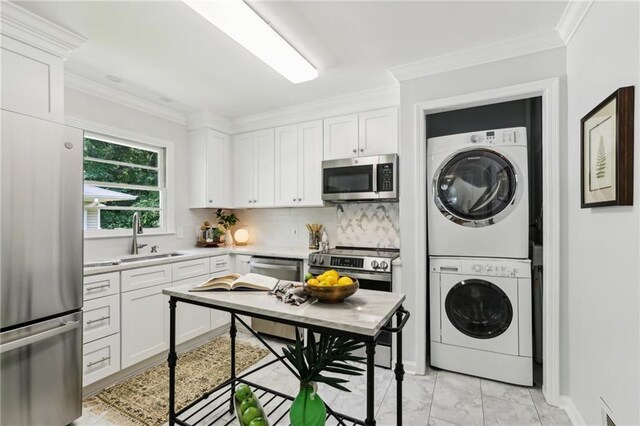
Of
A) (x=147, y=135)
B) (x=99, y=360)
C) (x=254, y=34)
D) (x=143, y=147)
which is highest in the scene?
(x=254, y=34)

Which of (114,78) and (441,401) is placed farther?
(114,78)

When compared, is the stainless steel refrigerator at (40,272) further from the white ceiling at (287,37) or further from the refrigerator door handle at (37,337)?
the white ceiling at (287,37)

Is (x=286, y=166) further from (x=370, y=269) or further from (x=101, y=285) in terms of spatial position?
(x=101, y=285)

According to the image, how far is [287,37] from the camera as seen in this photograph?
7.00 feet

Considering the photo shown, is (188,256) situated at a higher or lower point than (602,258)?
lower

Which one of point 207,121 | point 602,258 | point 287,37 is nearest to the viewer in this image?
point 602,258

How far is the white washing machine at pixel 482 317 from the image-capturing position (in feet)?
7.54

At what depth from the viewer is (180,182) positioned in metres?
3.70

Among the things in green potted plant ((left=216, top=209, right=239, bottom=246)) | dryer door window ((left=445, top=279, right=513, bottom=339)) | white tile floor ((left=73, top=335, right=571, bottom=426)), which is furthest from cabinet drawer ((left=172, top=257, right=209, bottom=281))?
dryer door window ((left=445, top=279, right=513, bottom=339))

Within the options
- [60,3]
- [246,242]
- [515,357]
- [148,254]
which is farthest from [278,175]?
[515,357]

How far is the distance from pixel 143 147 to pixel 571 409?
4.41 m

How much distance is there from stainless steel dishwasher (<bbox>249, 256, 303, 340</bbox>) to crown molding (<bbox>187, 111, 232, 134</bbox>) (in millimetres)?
1729

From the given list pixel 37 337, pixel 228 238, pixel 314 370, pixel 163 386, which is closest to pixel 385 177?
pixel 314 370

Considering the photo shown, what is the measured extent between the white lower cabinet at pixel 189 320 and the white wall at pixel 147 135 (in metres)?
0.75
